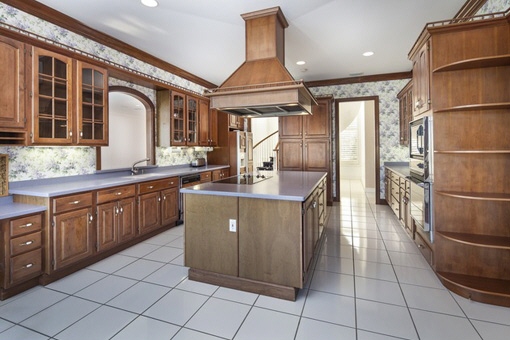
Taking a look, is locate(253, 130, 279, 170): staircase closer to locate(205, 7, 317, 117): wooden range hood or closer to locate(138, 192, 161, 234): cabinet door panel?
locate(138, 192, 161, 234): cabinet door panel

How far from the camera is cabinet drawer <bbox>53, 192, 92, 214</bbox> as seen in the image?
258 cm

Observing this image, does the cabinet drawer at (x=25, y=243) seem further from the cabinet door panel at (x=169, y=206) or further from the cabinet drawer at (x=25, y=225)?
the cabinet door panel at (x=169, y=206)

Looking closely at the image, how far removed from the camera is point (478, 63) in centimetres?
229

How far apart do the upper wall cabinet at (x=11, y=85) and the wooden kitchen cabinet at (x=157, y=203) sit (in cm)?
147

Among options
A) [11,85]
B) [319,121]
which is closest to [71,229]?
[11,85]

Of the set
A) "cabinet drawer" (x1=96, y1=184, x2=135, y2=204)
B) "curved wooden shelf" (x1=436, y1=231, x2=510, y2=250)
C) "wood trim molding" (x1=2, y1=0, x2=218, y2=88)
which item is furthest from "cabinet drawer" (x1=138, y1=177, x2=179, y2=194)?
"curved wooden shelf" (x1=436, y1=231, x2=510, y2=250)

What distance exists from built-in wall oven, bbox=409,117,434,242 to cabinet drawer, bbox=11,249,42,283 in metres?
3.78

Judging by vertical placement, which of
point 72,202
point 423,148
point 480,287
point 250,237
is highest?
point 423,148

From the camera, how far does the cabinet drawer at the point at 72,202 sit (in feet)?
8.46

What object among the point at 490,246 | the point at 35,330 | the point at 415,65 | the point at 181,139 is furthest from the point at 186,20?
the point at 490,246

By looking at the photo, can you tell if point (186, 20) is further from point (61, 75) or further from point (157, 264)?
point (157, 264)

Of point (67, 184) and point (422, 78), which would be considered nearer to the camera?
point (422, 78)

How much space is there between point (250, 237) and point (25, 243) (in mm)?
2021

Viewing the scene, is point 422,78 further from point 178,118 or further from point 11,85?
point 11,85
